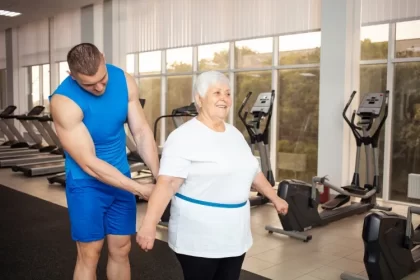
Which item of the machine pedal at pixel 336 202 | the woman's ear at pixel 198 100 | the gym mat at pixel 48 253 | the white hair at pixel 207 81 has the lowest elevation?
the gym mat at pixel 48 253

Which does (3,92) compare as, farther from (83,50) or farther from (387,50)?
(83,50)

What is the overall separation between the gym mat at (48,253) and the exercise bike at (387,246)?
2.61 ft

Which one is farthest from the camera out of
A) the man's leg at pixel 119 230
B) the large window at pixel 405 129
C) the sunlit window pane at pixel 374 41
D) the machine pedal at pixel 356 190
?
the sunlit window pane at pixel 374 41

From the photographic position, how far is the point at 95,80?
180 cm

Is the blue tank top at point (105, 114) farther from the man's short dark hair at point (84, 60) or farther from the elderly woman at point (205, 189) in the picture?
the elderly woman at point (205, 189)

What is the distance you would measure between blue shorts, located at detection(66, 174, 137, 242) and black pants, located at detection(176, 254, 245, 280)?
0.47 metres

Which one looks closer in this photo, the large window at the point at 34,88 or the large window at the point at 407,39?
the large window at the point at 407,39

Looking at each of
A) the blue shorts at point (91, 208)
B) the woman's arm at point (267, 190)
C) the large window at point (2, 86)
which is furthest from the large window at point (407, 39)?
the large window at point (2, 86)

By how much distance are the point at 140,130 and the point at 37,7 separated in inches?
369

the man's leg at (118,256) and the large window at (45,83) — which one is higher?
the large window at (45,83)

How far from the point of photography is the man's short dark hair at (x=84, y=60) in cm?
176

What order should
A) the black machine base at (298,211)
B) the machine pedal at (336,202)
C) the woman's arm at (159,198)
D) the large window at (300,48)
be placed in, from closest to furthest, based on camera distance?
the woman's arm at (159,198) → the black machine base at (298,211) → the machine pedal at (336,202) → the large window at (300,48)

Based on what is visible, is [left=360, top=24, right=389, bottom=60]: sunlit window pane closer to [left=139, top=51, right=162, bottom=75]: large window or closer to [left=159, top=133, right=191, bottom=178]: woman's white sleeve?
[left=139, top=51, right=162, bottom=75]: large window

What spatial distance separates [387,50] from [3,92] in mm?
12713
